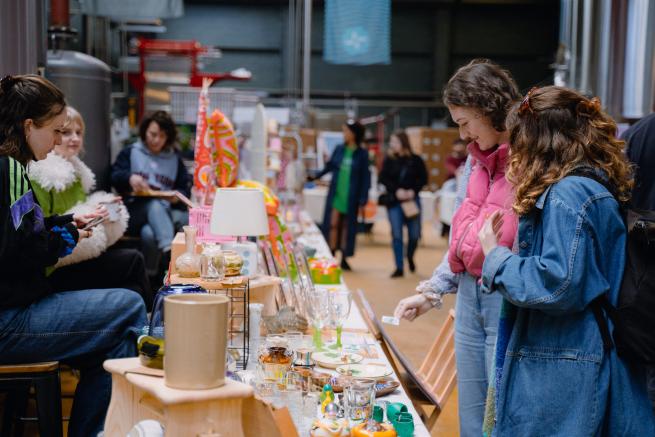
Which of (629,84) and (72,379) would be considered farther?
(629,84)

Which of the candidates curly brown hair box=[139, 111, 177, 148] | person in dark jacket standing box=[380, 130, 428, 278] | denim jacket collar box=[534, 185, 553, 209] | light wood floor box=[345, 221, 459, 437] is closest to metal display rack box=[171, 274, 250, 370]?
denim jacket collar box=[534, 185, 553, 209]

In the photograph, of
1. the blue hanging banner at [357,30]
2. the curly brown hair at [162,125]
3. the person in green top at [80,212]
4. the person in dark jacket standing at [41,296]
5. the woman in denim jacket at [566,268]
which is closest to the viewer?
the woman in denim jacket at [566,268]

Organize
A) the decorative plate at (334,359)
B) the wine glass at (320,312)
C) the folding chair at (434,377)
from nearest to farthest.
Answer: the decorative plate at (334,359) → the wine glass at (320,312) → the folding chair at (434,377)

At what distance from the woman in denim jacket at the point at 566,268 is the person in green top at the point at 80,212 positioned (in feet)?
6.52

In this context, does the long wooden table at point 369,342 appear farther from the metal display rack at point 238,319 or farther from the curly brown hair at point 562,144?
the curly brown hair at point 562,144

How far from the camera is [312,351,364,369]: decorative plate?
2.60 meters

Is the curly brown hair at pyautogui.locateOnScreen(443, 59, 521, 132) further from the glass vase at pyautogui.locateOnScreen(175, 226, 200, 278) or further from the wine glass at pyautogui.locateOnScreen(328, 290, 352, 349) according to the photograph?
the glass vase at pyautogui.locateOnScreen(175, 226, 200, 278)

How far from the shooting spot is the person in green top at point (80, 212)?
3.41m

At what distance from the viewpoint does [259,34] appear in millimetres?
18812

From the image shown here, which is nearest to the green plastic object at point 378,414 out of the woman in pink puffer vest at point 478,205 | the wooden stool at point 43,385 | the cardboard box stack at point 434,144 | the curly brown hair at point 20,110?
the woman in pink puffer vest at point 478,205

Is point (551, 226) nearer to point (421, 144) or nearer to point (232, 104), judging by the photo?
point (232, 104)

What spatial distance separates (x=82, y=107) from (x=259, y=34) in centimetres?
1455

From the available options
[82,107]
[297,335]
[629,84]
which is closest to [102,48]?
[82,107]

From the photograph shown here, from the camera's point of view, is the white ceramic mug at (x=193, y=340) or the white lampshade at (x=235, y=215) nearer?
the white ceramic mug at (x=193, y=340)
